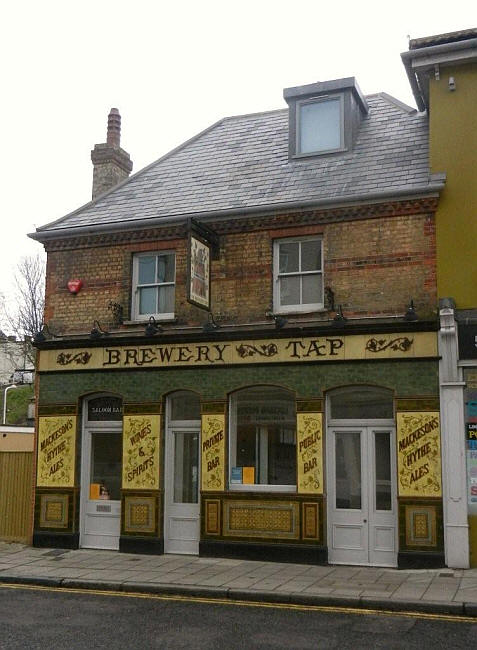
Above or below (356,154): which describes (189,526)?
below

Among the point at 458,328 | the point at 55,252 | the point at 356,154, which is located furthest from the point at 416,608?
the point at 55,252

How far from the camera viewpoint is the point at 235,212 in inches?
580

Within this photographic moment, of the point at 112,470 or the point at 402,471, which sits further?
the point at 112,470

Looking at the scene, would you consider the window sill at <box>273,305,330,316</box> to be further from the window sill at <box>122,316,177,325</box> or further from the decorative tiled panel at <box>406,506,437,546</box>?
the decorative tiled panel at <box>406,506,437,546</box>

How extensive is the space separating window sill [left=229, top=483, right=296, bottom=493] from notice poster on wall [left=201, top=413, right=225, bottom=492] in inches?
9.5

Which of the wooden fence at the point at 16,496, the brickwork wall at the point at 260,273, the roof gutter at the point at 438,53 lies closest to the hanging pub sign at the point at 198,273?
the brickwork wall at the point at 260,273

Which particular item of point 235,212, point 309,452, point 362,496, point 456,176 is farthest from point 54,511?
point 456,176

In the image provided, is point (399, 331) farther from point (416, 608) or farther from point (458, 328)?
point (416, 608)

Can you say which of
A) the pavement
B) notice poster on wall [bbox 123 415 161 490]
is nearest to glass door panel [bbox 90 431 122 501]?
notice poster on wall [bbox 123 415 161 490]

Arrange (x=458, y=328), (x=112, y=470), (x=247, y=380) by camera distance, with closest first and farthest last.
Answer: (x=458, y=328) → (x=247, y=380) → (x=112, y=470)

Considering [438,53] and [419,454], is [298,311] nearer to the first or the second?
[419,454]

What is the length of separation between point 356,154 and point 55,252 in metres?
6.73

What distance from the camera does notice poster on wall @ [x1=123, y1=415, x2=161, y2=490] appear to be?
14.7 metres

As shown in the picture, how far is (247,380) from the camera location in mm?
14305
